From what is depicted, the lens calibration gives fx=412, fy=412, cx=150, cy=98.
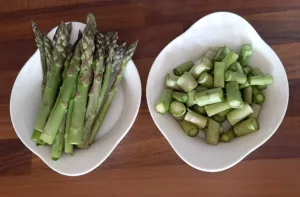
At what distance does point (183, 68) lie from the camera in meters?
0.94

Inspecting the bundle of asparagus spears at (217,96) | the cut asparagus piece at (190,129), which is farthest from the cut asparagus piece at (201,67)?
the cut asparagus piece at (190,129)

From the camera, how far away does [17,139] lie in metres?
0.99

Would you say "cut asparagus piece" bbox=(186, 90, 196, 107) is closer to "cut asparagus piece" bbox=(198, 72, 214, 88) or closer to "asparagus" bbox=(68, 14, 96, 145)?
"cut asparagus piece" bbox=(198, 72, 214, 88)

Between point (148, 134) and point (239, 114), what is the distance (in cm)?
21

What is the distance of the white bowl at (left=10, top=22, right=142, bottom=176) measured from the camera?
2.91 ft

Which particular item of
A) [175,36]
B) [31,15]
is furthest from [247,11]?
[31,15]

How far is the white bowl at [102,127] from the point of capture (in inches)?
34.9

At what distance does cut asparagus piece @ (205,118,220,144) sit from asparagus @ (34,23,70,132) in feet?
1.15

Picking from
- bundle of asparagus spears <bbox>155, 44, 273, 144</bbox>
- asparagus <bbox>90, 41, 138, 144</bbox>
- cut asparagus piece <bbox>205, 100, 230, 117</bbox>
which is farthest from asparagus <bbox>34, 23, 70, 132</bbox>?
cut asparagus piece <bbox>205, 100, 230, 117</bbox>

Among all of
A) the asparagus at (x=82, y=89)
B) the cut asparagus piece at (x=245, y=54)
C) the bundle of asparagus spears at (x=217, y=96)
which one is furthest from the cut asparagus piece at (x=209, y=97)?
the asparagus at (x=82, y=89)

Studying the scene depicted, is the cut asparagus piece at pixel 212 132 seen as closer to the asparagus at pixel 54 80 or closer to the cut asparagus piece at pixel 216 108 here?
the cut asparagus piece at pixel 216 108

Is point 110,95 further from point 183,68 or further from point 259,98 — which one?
point 259,98

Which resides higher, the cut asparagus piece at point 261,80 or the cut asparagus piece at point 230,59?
the cut asparagus piece at point 230,59

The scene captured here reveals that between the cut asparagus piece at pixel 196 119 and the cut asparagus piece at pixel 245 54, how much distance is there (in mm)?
160
